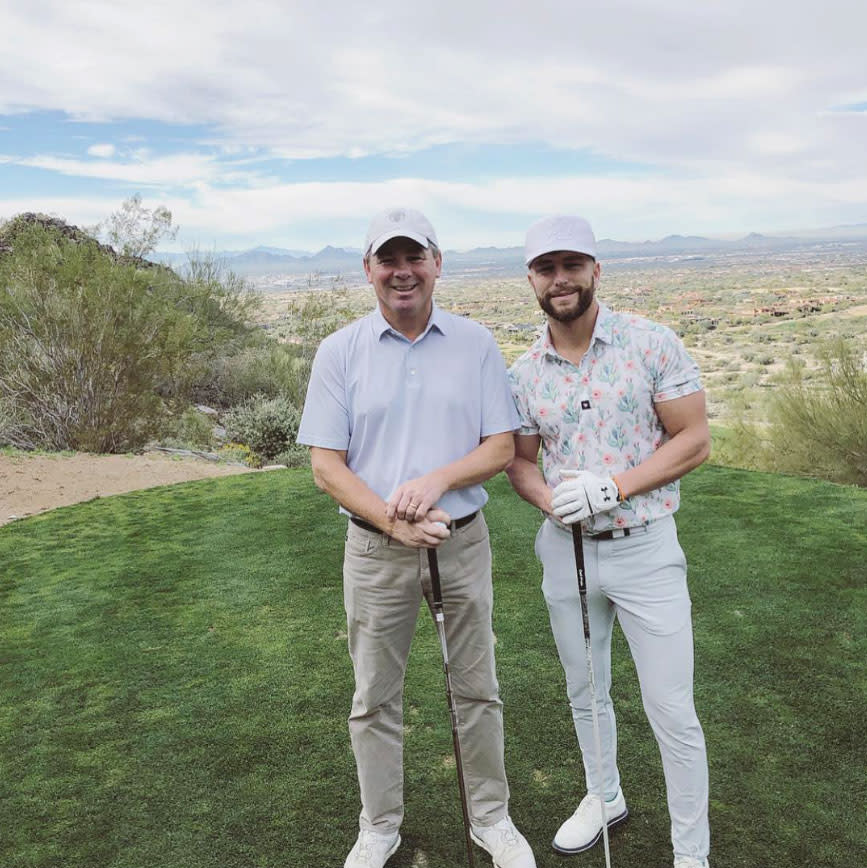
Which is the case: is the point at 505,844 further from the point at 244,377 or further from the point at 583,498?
the point at 244,377

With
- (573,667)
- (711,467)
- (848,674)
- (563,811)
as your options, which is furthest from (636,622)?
(711,467)

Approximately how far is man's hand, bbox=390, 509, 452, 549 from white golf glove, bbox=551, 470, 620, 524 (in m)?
0.35

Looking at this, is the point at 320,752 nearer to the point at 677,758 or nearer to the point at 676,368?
the point at 677,758

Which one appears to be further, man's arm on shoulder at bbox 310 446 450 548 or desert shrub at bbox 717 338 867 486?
desert shrub at bbox 717 338 867 486

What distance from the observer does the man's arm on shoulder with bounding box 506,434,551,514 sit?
2835 mm

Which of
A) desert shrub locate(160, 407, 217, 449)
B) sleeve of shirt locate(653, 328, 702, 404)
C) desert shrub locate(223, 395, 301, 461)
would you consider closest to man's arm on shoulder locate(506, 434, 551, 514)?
sleeve of shirt locate(653, 328, 702, 404)

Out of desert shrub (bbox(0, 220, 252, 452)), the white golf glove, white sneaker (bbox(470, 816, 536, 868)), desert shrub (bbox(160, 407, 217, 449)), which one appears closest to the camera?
the white golf glove

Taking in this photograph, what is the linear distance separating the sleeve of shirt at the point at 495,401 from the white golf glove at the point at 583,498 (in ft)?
1.08

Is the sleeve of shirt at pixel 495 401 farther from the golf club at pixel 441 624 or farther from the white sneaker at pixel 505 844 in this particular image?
the white sneaker at pixel 505 844

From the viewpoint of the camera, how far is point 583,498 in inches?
98.3

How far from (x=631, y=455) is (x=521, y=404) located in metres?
0.41

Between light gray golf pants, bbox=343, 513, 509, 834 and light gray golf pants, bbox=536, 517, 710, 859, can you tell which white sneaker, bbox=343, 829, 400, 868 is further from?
light gray golf pants, bbox=536, 517, 710, 859

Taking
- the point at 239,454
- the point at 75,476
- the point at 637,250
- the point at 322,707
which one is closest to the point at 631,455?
the point at 322,707

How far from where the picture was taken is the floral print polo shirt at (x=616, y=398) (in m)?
2.63
